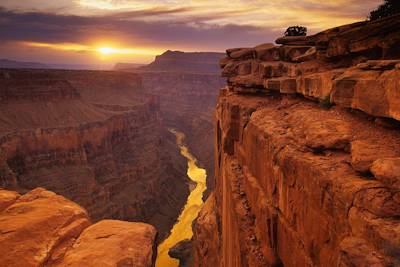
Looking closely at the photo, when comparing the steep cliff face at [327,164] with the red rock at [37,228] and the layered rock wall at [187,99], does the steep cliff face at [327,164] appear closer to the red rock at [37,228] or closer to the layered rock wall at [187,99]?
the red rock at [37,228]

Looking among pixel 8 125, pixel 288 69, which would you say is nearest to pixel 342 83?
pixel 288 69

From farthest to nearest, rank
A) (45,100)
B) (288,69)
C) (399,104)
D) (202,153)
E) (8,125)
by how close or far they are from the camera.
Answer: (202,153)
(45,100)
(8,125)
(288,69)
(399,104)

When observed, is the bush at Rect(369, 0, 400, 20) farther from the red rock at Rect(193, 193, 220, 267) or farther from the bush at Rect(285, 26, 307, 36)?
the red rock at Rect(193, 193, 220, 267)

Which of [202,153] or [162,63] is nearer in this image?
[202,153]

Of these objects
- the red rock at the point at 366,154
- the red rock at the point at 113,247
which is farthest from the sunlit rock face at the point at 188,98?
the red rock at the point at 366,154

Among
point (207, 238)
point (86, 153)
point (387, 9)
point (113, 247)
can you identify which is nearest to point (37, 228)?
point (113, 247)

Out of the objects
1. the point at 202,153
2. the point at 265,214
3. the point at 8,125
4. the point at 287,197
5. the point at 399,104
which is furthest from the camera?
the point at 202,153

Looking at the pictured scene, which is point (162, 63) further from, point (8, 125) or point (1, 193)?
point (1, 193)
